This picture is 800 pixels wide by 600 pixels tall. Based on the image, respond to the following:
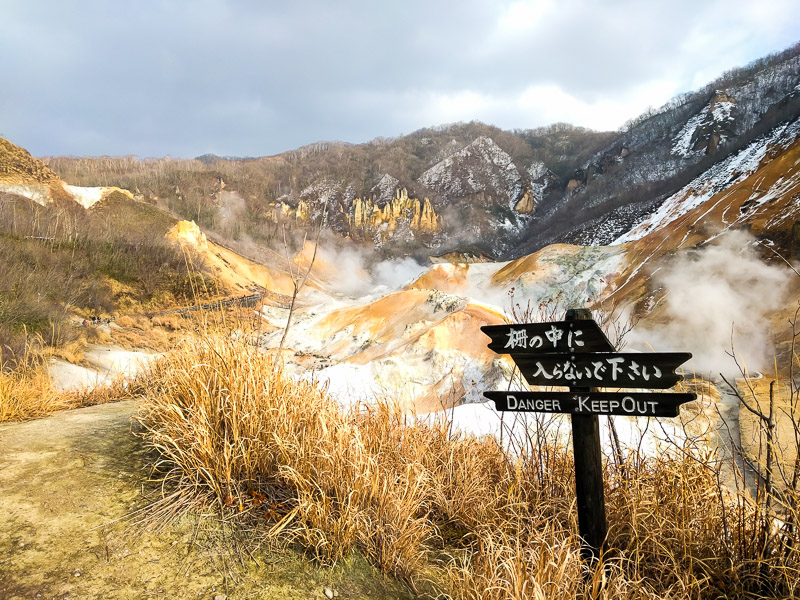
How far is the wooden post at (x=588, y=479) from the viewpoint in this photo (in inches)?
101

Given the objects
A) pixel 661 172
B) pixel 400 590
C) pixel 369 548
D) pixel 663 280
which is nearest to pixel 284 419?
pixel 369 548

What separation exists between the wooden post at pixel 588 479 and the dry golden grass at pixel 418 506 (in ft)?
0.36

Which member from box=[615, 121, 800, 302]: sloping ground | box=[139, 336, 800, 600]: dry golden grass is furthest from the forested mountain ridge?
box=[139, 336, 800, 600]: dry golden grass

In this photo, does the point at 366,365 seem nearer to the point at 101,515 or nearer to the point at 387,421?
the point at 387,421

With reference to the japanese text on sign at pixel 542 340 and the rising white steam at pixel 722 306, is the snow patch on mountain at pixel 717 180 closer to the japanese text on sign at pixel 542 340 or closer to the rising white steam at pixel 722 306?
the rising white steam at pixel 722 306

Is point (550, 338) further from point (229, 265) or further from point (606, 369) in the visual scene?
point (229, 265)

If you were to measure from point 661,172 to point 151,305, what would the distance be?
53.7 metres

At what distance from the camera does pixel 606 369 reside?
8.02 feet

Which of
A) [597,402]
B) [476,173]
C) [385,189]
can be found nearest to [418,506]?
[597,402]

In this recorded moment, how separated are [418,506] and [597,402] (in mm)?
1227

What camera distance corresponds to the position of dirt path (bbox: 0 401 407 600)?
6.56 feet

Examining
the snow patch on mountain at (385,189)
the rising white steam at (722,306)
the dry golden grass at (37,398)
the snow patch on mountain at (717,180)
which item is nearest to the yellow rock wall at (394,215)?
the snow patch on mountain at (385,189)

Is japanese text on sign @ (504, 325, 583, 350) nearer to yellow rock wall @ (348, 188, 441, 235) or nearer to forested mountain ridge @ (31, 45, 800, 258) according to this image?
forested mountain ridge @ (31, 45, 800, 258)

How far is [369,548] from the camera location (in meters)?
2.49
